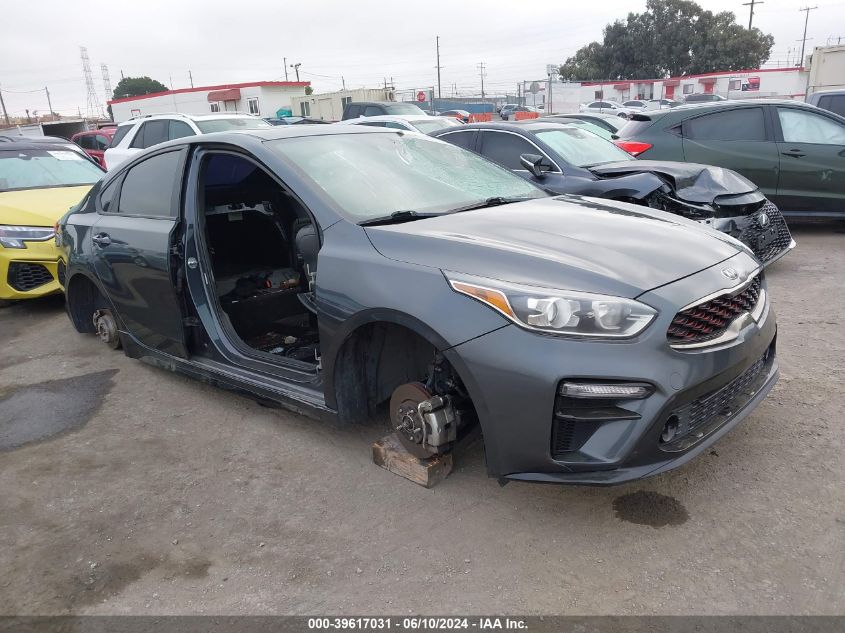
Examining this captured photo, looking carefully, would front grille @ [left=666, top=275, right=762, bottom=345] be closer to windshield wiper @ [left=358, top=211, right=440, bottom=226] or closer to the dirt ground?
the dirt ground

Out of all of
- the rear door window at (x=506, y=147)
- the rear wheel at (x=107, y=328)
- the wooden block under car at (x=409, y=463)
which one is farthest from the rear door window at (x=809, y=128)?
the rear wheel at (x=107, y=328)

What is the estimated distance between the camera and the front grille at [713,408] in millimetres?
2492

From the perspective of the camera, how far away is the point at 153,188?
4148mm

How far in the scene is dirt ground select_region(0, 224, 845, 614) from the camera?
2.36 meters

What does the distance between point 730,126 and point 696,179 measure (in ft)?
7.72

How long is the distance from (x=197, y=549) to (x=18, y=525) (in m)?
0.92

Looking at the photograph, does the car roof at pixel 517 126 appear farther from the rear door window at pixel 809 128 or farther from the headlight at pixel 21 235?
the headlight at pixel 21 235

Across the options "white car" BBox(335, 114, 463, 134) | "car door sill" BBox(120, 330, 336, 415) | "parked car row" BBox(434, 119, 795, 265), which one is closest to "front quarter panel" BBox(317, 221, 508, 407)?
"car door sill" BBox(120, 330, 336, 415)

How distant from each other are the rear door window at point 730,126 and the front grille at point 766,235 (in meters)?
2.16

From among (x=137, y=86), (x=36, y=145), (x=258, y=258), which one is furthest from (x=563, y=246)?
(x=137, y=86)

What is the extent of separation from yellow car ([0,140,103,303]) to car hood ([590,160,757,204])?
5.14 meters

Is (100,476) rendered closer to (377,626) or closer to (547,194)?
(377,626)

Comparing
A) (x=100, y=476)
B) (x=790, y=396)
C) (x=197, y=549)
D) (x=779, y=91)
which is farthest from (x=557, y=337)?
(x=779, y=91)

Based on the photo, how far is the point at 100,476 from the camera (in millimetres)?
3363
